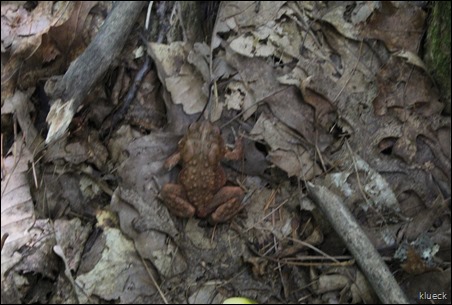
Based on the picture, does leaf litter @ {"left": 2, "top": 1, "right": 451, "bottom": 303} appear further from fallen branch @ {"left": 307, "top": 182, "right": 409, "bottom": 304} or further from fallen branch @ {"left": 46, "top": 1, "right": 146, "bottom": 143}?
fallen branch @ {"left": 46, "top": 1, "right": 146, "bottom": 143}

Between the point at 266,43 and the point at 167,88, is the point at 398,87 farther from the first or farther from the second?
the point at 167,88

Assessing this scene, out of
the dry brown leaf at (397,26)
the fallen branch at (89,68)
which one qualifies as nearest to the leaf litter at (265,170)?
the dry brown leaf at (397,26)

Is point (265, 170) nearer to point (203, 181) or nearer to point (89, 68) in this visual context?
point (203, 181)

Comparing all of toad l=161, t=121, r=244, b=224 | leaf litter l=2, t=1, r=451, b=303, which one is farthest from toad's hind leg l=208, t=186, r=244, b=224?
leaf litter l=2, t=1, r=451, b=303

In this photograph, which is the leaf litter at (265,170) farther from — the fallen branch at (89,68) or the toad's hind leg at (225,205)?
the fallen branch at (89,68)

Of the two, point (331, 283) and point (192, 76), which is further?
point (192, 76)

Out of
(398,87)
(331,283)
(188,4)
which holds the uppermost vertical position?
(188,4)

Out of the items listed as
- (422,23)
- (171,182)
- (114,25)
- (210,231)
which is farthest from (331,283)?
(114,25)
